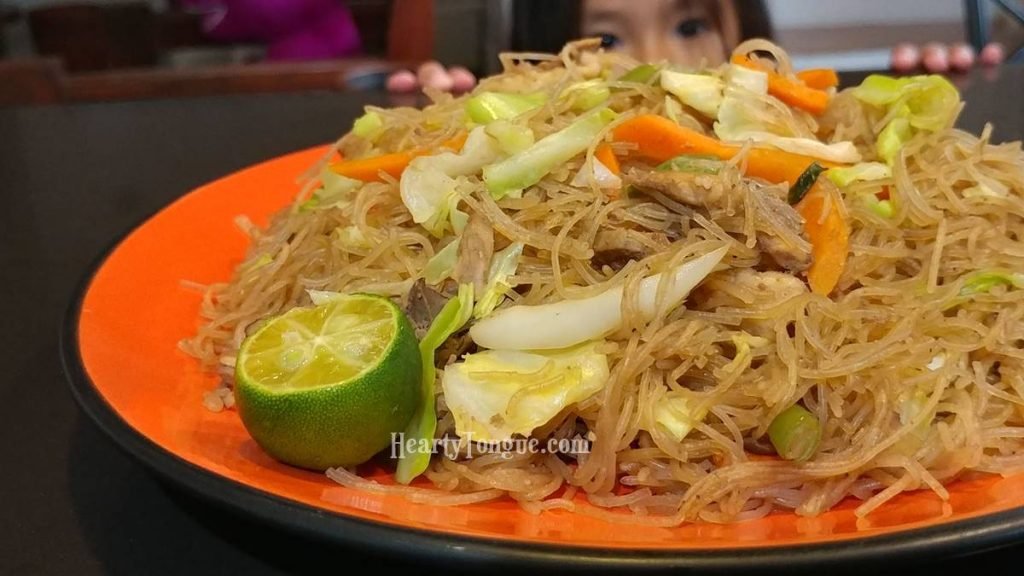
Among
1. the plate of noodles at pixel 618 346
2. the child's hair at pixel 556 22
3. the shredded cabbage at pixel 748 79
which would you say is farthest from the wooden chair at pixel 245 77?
the shredded cabbage at pixel 748 79

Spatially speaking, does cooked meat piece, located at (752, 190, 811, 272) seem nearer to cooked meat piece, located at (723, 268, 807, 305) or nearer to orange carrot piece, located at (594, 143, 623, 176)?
cooked meat piece, located at (723, 268, 807, 305)

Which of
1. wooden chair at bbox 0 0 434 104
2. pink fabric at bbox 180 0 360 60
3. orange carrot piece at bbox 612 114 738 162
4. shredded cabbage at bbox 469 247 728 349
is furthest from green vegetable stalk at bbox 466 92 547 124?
pink fabric at bbox 180 0 360 60

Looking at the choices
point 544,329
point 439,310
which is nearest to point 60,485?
point 439,310

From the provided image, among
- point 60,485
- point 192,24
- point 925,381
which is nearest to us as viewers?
point 925,381

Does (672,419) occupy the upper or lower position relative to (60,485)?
upper

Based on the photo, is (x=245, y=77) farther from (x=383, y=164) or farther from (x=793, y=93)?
(x=793, y=93)

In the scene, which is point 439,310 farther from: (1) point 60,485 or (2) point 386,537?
(1) point 60,485

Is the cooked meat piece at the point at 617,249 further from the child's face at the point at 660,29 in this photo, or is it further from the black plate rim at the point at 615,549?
the child's face at the point at 660,29

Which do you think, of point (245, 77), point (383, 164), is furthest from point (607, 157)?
point (245, 77)
